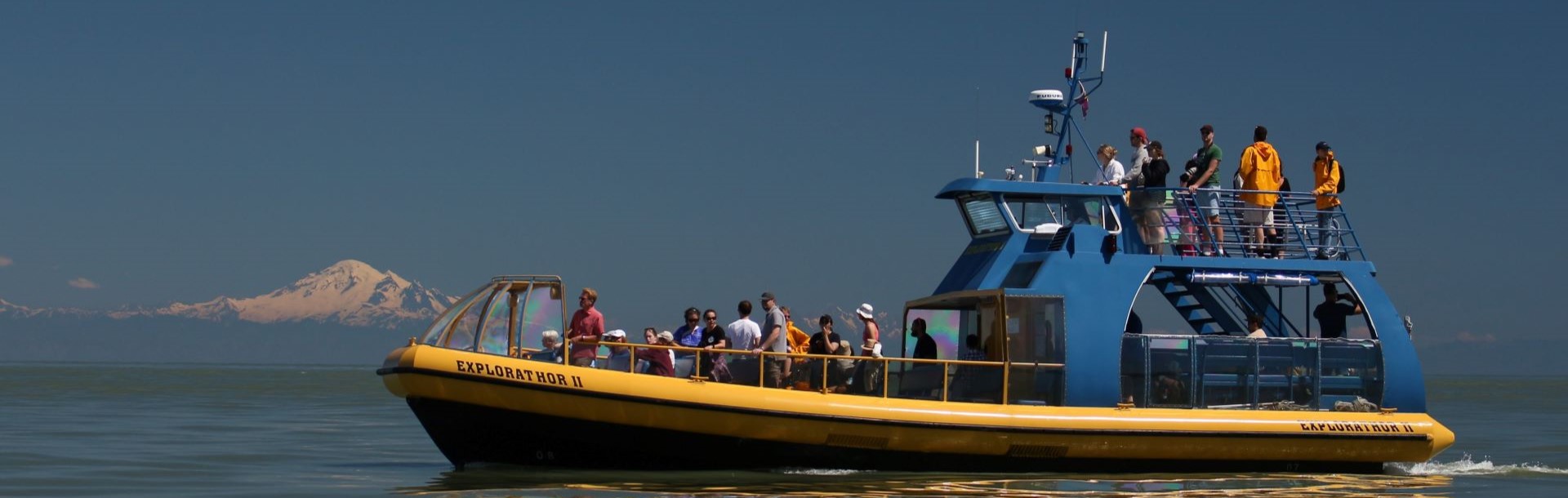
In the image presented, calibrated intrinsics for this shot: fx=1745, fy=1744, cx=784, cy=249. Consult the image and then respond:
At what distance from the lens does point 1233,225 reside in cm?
1744

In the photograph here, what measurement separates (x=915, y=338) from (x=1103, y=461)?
3184mm

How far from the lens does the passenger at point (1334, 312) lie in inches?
696

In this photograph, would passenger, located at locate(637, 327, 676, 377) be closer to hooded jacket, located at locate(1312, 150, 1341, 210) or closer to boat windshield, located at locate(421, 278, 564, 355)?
boat windshield, located at locate(421, 278, 564, 355)

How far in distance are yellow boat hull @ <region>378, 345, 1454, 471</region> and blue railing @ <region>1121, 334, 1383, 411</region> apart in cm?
Result: 32

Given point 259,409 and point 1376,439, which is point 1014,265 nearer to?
point 1376,439

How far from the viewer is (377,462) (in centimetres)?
1945

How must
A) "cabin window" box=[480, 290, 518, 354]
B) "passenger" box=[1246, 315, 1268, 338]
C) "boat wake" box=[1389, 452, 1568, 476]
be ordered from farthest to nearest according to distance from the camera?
1. "boat wake" box=[1389, 452, 1568, 476]
2. "passenger" box=[1246, 315, 1268, 338]
3. "cabin window" box=[480, 290, 518, 354]

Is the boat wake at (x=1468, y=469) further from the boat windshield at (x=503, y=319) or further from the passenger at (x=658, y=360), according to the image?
the boat windshield at (x=503, y=319)

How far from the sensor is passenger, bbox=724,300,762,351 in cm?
1590

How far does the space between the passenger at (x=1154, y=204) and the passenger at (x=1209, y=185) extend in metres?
Result: 0.30

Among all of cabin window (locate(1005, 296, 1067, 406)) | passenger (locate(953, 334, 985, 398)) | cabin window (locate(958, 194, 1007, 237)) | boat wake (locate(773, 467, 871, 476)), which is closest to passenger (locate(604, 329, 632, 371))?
boat wake (locate(773, 467, 871, 476))

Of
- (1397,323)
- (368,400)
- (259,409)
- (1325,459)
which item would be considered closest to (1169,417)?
(1325,459)

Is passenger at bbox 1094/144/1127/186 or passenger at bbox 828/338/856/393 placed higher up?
passenger at bbox 1094/144/1127/186

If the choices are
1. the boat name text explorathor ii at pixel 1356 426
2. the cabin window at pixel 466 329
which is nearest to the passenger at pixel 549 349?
the cabin window at pixel 466 329
